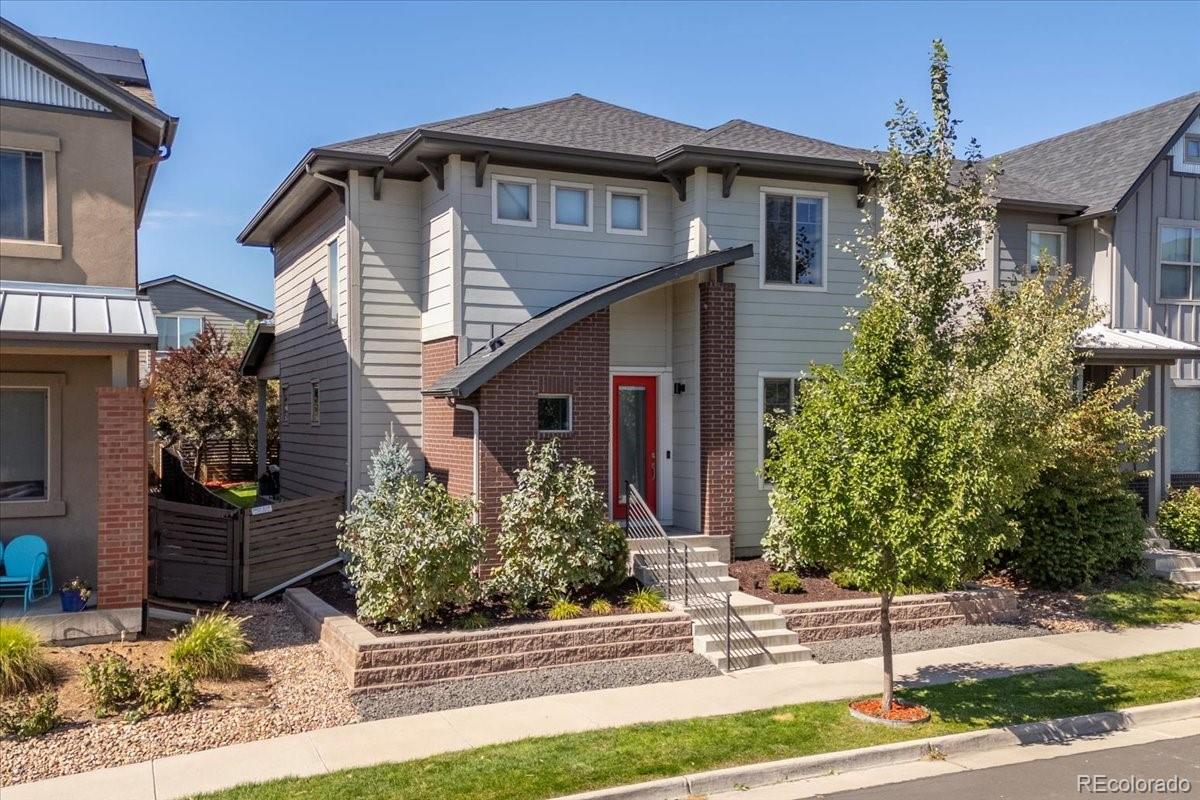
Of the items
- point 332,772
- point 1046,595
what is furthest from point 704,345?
point 332,772

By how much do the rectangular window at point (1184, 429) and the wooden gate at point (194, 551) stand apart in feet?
56.5

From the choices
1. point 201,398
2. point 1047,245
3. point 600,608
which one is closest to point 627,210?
point 600,608

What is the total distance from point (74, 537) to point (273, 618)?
2589mm

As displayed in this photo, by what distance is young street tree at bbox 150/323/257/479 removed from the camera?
84.7ft

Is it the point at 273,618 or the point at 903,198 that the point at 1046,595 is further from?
the point at 273,618

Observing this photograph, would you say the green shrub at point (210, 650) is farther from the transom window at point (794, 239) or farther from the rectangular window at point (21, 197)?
the transom window at point (794, 239)

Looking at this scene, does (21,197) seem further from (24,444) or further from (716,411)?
(716,411)

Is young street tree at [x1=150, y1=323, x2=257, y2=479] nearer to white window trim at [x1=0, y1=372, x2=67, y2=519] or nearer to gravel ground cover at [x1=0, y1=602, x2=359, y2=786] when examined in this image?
white window trim at [x1=0, y1=372, x2=67, y2=519]

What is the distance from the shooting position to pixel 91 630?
10297 mm

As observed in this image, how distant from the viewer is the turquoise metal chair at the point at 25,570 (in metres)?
10.7

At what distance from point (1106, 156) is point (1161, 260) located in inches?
103

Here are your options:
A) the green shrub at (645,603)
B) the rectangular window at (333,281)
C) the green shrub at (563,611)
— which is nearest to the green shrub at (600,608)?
the green shrub at (563,611)

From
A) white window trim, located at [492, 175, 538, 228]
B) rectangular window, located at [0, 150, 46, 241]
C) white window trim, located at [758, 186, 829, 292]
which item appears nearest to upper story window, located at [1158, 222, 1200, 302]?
white window trim, located at [758, 186, 829, 292]

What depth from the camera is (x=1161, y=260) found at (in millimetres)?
18422
